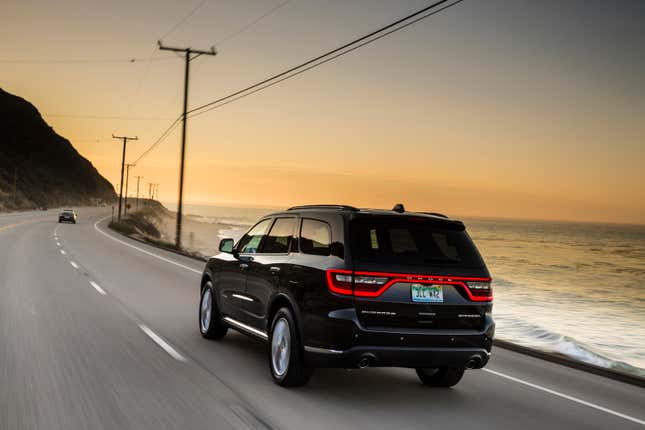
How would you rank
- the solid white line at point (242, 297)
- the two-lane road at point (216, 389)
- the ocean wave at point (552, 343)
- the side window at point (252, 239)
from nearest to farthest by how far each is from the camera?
the two-lane road at point (216, 389) < the solid white line at point (242, 297) < the side window at point (252, 239) < the ocean wave at point (552, 343)

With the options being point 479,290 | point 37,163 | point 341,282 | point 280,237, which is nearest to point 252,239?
point 280,237

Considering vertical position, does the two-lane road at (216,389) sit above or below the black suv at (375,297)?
below

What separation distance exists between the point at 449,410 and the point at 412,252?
1471 millimetres

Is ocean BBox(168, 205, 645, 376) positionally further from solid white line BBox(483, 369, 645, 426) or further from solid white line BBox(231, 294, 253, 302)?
solid white line BBox(231, 294, 253, 302)

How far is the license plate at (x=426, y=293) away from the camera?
6.48m

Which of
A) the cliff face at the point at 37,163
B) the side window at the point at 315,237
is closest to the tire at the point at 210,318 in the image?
the side window at the point at 315,237

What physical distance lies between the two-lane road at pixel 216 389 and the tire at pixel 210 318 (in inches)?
6.7

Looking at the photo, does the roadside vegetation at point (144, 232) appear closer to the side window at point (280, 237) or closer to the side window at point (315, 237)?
the side window at point (280, 237)

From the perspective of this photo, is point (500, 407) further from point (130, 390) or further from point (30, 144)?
point (30, 144)

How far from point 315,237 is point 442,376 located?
1984mm

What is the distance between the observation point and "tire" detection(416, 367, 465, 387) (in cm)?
746

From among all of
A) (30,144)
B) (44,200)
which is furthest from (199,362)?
(30,144)

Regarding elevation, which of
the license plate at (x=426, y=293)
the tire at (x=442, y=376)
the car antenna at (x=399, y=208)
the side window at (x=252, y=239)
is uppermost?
the car antenna at (x=399, y=208)

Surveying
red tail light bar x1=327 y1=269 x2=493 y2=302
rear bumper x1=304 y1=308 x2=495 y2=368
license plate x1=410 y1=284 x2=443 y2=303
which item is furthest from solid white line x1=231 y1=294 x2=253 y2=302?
license plate x1=410 y1=284 x2=443 y2=303
